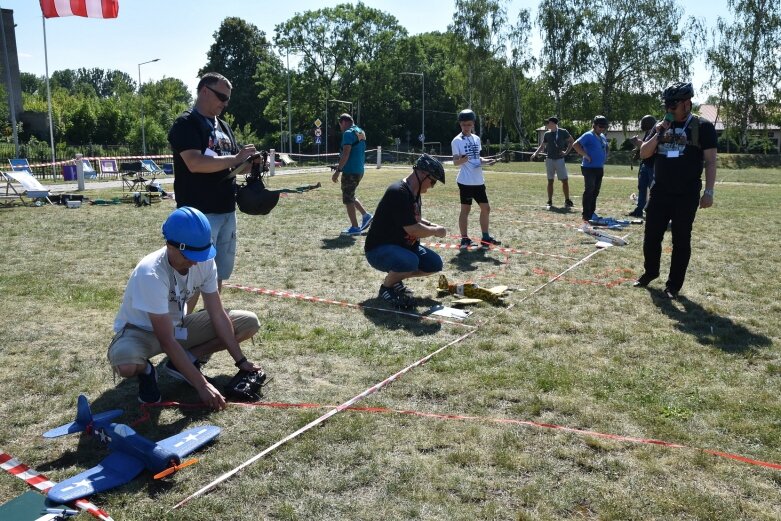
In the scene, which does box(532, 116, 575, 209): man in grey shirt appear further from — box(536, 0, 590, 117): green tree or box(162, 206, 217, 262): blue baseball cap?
box(536, 0, 590, 117): green tree

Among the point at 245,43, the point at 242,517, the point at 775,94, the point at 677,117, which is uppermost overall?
the point at 245,43

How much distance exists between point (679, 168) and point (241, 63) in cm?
6556

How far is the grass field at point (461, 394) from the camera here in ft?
9.46

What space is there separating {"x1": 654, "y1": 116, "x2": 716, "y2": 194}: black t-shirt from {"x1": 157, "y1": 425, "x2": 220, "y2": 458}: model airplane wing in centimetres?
504

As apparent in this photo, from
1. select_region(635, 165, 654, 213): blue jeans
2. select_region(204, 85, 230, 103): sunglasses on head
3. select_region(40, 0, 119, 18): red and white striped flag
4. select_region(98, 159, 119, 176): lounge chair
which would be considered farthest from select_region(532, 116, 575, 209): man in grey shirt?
select_region(98, 159, 119, 176): lounge chair

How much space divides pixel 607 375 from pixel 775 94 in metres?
47.1

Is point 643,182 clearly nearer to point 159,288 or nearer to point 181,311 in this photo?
point 181,311

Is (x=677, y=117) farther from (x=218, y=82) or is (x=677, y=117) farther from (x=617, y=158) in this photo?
(x=617, y=158)

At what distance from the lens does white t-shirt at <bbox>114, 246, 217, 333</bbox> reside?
3527mm

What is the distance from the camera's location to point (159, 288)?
3535mm

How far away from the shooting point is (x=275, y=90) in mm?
57531

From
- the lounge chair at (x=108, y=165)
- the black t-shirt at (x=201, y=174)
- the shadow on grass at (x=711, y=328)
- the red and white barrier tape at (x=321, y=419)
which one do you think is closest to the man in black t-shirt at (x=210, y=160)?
the black t-shirt at (x=201, y=174)

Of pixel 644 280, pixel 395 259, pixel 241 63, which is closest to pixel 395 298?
pixel 395 259

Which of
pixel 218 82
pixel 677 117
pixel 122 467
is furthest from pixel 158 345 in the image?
pixel 677 117
